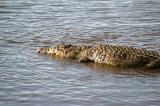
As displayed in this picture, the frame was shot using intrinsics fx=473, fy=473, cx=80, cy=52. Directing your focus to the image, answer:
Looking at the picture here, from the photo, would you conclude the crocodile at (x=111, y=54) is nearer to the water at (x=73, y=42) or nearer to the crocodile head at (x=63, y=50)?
the crocodile head at (x=63, y=50)

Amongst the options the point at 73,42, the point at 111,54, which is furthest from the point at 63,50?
the point at 73,42

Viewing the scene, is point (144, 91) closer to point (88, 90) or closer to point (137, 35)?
point (88, 90)

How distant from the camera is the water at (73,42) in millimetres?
8609

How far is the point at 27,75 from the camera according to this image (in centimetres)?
1002

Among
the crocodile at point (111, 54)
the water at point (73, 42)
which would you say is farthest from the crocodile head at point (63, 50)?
the water at point (73, 42)

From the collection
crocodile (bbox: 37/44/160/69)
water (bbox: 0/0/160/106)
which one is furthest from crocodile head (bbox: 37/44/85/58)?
water (bbox: 0/0/160/106)

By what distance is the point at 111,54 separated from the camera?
11.1 meters

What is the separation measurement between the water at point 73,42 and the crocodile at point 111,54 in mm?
323

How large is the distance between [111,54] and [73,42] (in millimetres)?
2739

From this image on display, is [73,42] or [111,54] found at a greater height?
[73,42]

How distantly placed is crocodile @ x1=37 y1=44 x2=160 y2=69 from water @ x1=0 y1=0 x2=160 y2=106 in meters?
0.32

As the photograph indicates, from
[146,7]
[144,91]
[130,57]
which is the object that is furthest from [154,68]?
[146,7]

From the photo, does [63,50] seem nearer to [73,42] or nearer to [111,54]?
[111,54]

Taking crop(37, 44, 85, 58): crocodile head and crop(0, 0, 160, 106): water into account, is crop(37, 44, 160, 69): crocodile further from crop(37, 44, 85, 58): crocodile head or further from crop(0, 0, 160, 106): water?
crop(0, 0, 160, 106): water
